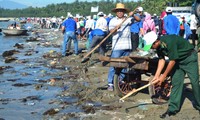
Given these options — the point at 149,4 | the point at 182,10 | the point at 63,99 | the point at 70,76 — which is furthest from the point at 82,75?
the point at 149,4

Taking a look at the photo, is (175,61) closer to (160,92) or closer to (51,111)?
(160,92)

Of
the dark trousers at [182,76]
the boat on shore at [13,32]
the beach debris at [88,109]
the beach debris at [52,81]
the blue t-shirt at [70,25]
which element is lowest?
the boat on shore at [13,32]

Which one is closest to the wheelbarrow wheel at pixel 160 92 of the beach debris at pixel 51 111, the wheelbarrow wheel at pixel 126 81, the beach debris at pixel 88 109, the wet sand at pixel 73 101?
the wet sand at pixel 73 101

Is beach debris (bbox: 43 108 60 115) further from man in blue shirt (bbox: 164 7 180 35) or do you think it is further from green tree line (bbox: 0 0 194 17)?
green tree line (bbox: 0 0 194 17)

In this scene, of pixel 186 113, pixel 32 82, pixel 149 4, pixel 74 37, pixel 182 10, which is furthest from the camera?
pixel 149 4

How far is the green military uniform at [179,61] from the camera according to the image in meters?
6.46

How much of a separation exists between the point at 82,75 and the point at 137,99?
3909 mm

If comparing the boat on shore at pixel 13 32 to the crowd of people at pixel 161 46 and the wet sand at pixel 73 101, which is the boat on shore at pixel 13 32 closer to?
the crowd of people at pixel 161 46

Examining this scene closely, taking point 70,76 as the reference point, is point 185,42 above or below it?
above

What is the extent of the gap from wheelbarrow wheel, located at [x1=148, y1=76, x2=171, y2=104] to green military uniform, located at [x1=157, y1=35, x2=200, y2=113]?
852 millimetres

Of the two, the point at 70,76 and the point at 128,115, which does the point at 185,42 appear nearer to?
the point at 128,115

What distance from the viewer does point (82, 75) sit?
12.0 m

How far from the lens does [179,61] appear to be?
267 inches

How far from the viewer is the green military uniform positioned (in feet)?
21.2
